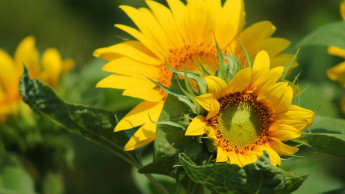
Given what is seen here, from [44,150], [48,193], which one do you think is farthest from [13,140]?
[48,193]

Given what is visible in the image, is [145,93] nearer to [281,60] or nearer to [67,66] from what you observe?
[281,60]

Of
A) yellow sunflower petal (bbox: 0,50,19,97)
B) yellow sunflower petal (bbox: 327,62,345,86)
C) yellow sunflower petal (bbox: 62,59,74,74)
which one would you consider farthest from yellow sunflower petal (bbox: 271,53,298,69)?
yellow sunflower petal (bbox: 0,50,19,97)

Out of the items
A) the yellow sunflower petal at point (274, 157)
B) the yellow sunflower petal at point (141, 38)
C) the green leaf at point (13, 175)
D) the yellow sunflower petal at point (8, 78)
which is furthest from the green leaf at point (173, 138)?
the yellow sunflower petal at point (8, 78)

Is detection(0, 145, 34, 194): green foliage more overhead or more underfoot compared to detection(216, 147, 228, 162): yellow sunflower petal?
more underfoot

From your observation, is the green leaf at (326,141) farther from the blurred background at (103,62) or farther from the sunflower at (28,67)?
the sunflower at (28,67)

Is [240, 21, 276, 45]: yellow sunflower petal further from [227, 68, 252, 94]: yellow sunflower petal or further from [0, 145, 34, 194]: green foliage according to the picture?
[0, 145, 34, 194]: green foliage

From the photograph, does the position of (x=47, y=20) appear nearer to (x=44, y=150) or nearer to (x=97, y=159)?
(x=97, y=159)
